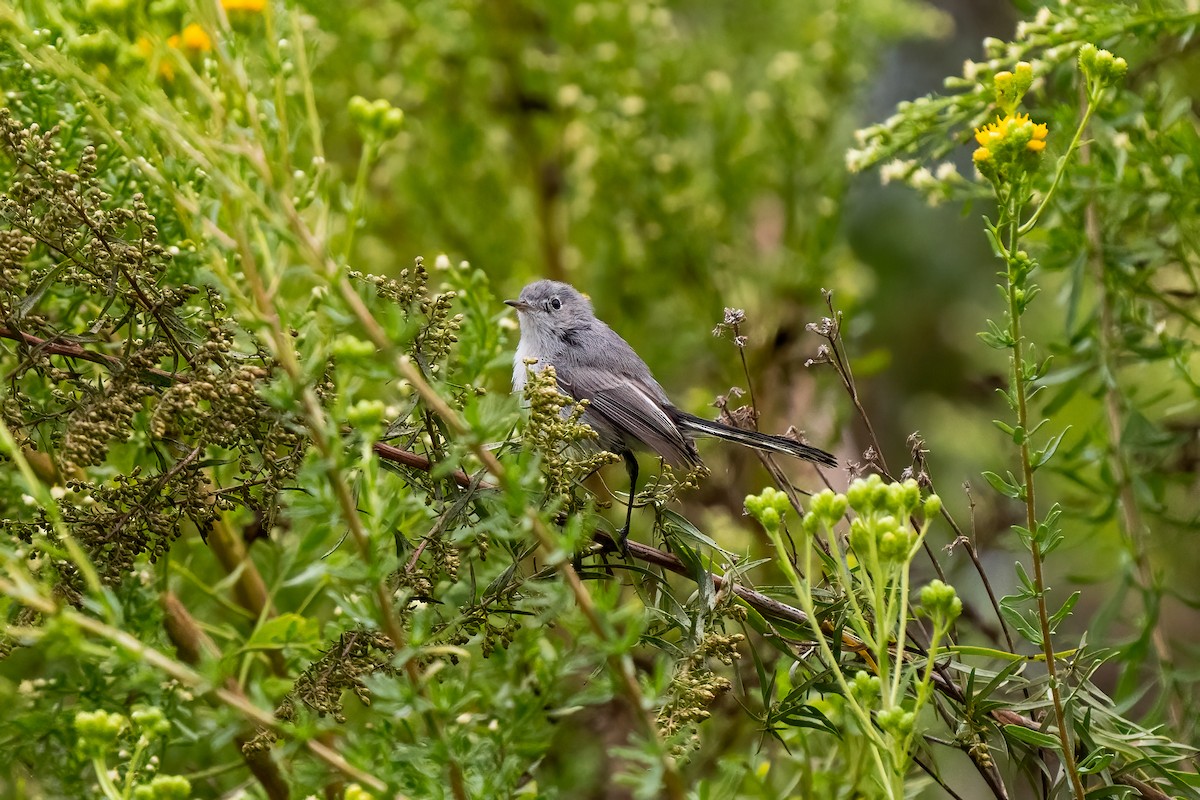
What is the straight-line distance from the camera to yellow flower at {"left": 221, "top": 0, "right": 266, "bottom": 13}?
109 centimetres

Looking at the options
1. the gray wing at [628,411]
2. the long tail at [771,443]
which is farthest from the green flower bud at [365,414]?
the gray wing at [628,411]

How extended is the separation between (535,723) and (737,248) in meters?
2.48

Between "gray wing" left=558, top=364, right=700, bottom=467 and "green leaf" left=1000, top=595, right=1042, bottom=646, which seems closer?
"green leaf" left=1000, top=595, right=1042, bottom=646

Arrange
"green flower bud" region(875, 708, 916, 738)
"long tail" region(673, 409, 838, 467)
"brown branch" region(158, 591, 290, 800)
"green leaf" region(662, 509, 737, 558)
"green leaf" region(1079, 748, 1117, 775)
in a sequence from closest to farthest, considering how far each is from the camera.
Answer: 1. "green flower bud" region(875, 708, 916, 738)
2. "green leaf" region(1079, 748, 1117, 775)
3. "green leaf" region(662, 509, 737, 558)
4. "brown branch" region(158, 591, 290, 800)
5. "long tail" region(673, 409, 838, 467)

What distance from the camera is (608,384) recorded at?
8.74ft

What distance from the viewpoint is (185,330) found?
1279 millimetres

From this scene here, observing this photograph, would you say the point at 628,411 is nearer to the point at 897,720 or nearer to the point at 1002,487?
the point at 1002,487

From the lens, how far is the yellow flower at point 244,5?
1.09 m

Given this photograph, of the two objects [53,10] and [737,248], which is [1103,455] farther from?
[53,10]

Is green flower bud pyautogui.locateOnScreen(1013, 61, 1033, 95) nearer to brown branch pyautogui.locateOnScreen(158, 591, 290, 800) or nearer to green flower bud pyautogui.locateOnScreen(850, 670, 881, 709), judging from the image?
green flower bud pyautogui.locateOnScreen(850, 670, 881, 709)

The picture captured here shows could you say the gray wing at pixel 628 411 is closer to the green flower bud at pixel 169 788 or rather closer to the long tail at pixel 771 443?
the long tail at pixel 771 443

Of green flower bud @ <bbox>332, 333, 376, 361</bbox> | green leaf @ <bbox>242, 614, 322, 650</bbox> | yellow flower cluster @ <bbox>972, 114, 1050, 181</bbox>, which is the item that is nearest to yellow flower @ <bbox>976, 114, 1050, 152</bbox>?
yellow flower cluster @ <bbox>972, 114, 1050, 181</bbox>

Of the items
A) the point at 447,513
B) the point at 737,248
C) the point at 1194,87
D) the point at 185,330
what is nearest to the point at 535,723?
the point at 447,513

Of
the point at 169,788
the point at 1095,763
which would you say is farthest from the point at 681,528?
the point at 169,788
